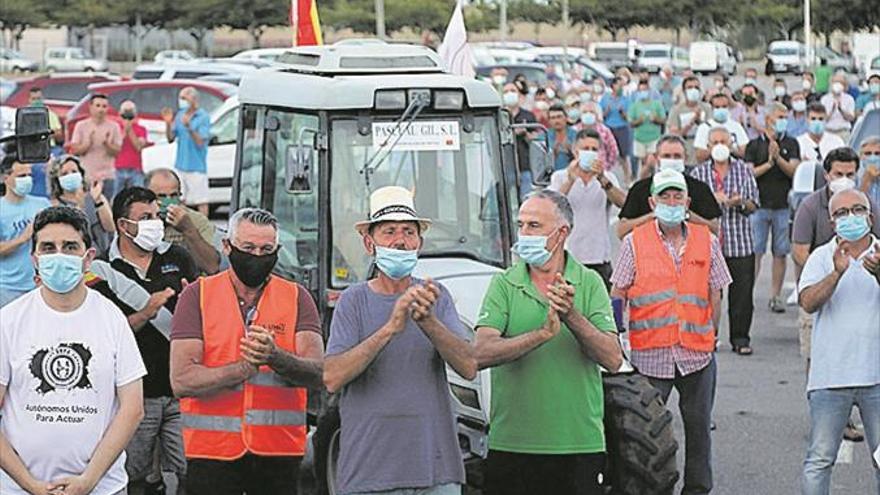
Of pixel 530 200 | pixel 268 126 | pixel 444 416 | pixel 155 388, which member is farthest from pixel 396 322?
pixel 268 126

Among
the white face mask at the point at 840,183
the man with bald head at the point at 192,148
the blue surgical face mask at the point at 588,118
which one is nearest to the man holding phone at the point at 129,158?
the man with bald head at the point at 192,148

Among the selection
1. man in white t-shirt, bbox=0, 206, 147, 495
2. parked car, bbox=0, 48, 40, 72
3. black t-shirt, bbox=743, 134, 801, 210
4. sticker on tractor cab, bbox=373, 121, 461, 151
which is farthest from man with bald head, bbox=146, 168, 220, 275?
parked car, bbox=0, 48, 40, 72

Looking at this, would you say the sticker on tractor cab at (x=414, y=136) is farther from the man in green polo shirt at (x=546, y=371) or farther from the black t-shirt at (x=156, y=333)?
the man in green polo shirt at (x=546, y=371)

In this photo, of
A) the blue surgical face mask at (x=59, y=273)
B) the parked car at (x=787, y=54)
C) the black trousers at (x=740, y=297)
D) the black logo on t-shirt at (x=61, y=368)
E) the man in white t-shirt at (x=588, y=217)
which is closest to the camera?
the black logo on t-shirt at (x=61, y=368)

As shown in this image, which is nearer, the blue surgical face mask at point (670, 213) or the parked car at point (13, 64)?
the blue surgical face mask at point (670, 213)

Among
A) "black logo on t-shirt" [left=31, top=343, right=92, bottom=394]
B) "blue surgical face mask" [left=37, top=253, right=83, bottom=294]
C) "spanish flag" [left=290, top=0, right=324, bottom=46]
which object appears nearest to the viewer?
"black logo on t-shirt" [left=31, top=343, right=92, bottom=394]

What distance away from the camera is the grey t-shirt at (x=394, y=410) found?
6.98 metres

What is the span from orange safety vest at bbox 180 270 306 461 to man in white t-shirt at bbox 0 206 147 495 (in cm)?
84

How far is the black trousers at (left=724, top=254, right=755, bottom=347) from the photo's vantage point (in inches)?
566

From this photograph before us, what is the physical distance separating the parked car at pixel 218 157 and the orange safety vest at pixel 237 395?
16079 millimetres

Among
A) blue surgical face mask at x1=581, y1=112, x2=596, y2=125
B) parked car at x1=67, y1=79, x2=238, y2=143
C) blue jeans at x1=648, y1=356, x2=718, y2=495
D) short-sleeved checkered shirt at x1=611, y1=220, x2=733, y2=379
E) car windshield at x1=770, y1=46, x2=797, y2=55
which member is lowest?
blue jeans at x1=648, y1=356, x2=718, y2=495

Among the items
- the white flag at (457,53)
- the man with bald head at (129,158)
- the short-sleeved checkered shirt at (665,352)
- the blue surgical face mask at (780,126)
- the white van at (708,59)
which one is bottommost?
the short-sleeved checkered shirt at (665,352)

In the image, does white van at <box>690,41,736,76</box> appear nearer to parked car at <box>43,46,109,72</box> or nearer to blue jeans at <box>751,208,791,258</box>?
parked car at <box>43,46,109,72</box>

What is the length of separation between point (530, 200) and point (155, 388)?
220cm
